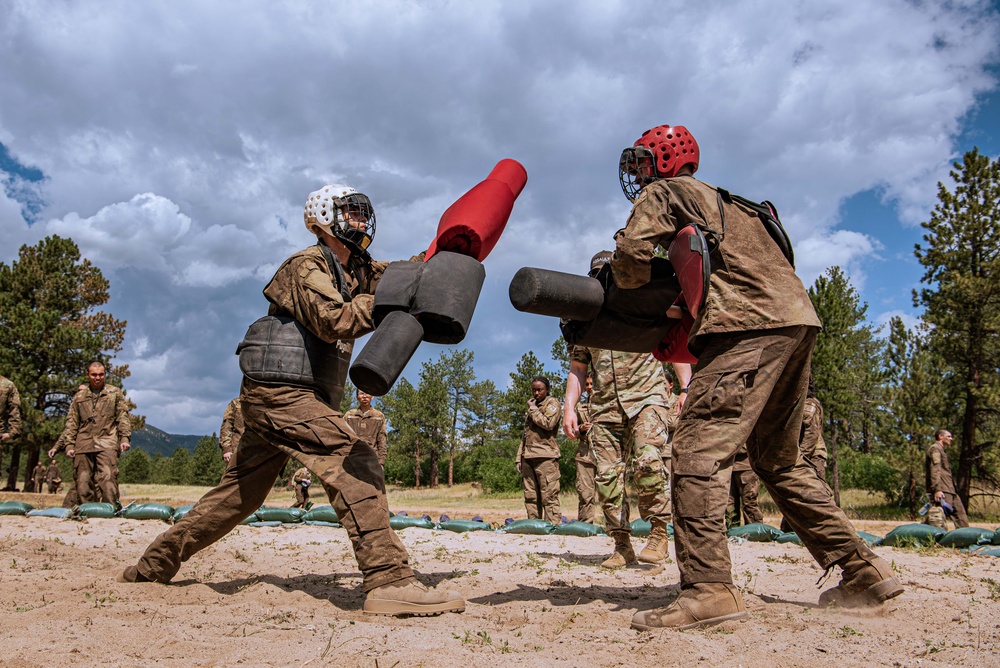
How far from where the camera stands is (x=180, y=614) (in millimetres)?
3607

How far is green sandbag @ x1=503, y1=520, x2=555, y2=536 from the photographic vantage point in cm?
834

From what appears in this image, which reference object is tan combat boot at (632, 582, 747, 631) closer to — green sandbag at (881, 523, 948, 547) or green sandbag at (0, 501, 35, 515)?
green sandbag at (881, 523, 948, 547)

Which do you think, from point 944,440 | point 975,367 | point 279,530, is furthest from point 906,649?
point 975,367

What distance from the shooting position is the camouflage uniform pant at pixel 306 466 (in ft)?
12.5

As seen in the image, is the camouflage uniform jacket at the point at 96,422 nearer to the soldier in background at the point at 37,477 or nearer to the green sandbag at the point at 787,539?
the green sandbag at the point at 787,539

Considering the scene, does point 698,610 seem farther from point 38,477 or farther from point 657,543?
point 38,477

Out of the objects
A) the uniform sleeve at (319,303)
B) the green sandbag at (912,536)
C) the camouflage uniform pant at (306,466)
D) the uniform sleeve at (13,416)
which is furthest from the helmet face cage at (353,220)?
the uniform sleeve at (13,416)

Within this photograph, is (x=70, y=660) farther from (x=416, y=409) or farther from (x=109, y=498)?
(x=416, y=409)

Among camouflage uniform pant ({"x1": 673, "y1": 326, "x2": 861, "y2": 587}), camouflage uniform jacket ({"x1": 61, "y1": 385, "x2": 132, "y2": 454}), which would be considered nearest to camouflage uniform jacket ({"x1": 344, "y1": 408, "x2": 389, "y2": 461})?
camouflage uniform jacket ({"x1": 61, "y1": 385, "x2": 132, "y2": 454})

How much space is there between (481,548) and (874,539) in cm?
385

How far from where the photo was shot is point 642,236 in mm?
3539

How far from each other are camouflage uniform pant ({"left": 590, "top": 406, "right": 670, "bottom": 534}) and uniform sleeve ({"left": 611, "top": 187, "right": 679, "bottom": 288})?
97.6 inches

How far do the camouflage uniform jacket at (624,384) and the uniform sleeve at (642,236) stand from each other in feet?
8.44

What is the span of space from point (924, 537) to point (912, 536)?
0.46 ft
